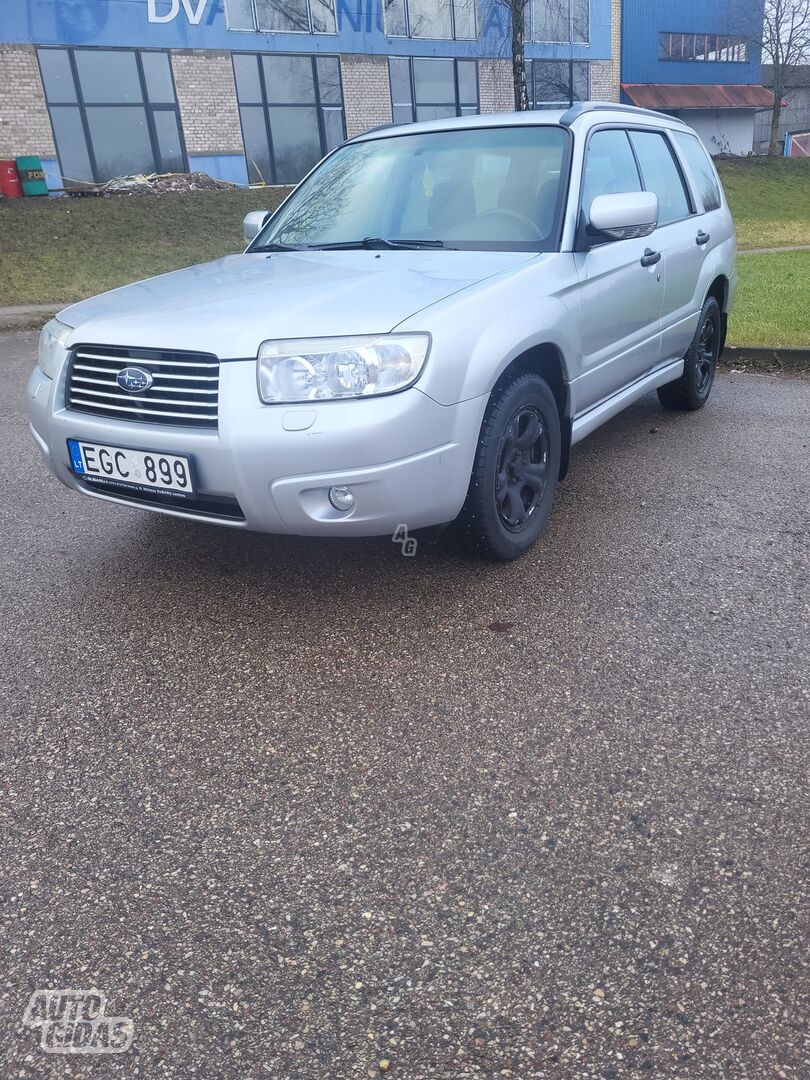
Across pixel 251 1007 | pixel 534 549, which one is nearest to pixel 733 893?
pixel 251 1007

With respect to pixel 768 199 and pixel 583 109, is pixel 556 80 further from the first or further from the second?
pixel 583 109

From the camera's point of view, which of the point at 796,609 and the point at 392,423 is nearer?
the point at 392,423

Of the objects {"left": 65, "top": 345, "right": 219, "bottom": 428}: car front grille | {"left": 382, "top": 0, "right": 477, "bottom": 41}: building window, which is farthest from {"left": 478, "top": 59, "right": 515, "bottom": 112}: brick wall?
{"left": 65, "top": 345, "right": 219, "bottom": 428}: car front grille

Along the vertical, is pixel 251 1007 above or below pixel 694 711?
above

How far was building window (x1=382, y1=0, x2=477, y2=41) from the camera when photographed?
28.0 meters

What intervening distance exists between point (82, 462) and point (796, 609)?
2.67 m

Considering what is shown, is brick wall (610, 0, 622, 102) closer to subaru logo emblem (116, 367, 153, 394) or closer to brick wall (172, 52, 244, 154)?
brick wall (172, 52, 244, 154)

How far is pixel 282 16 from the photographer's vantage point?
85.7 feet

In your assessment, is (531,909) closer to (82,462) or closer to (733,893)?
(733,893)

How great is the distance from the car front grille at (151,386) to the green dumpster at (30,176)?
21583 millimetres

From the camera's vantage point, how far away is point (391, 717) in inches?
107

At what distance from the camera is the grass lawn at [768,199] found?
20062 millimetres

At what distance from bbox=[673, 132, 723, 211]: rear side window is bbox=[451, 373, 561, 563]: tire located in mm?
2715

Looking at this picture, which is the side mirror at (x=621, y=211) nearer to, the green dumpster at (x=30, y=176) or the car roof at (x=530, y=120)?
the car roof at (x=530, y=120)
